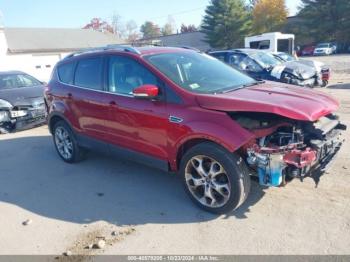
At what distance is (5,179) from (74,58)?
2.30 metres

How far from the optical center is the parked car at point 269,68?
36.1 feet

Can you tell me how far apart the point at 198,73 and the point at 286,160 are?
5.51ft

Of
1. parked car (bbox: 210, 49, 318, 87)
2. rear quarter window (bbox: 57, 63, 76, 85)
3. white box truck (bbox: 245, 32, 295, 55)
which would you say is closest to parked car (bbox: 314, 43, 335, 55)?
white box truck (bbox: 245, 32, 295, 55)

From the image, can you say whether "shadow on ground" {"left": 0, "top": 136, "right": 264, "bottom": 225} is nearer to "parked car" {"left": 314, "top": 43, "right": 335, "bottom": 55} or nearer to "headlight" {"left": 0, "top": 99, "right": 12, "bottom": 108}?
"headlight" {"left": 0, "top": 99, "right": 12, "bottom": 108}

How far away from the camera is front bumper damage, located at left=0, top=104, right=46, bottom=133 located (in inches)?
345

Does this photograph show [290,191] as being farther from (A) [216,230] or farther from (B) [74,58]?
(B) [74,58]

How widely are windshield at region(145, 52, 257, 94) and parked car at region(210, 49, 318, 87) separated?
623 centimetres

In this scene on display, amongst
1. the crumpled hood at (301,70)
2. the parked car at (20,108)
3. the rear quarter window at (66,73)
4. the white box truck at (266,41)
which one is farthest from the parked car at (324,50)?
the rear quarter window at (66,73)

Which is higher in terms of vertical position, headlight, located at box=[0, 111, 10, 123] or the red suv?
the red suv

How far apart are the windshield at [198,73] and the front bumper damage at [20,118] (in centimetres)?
564

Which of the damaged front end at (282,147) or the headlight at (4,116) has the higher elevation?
the damaged front end at (282,147)

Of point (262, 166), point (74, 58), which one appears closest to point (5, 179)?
point (74, 58)

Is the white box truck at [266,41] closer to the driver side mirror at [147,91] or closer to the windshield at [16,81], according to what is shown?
the windshield at [16,81]

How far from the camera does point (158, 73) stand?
13.5ft
